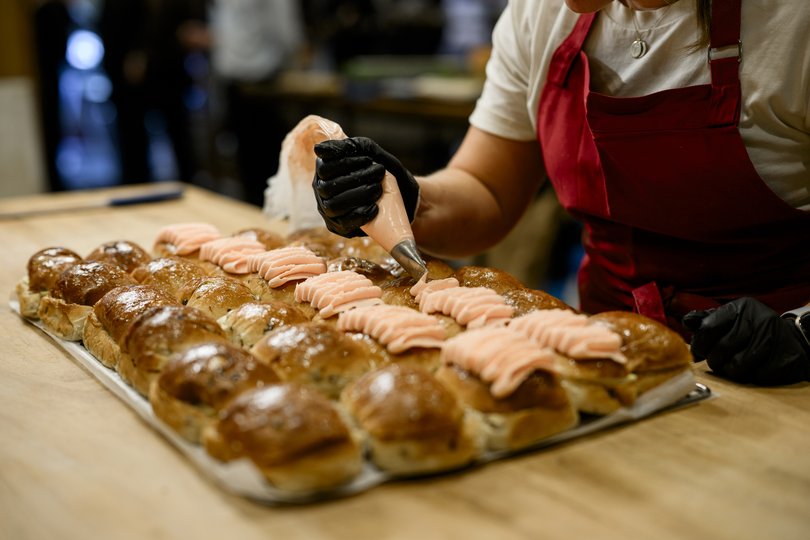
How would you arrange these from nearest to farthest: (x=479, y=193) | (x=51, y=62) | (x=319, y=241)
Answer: (x=319, y=241) → (x=479, y=193) → (x=51, y=62)

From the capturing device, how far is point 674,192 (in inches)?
80.3

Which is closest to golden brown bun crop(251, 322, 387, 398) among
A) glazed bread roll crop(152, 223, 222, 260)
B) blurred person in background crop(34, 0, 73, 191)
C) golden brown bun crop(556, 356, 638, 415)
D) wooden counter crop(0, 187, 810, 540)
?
wooden counter crop(0, 187, 810, 540)

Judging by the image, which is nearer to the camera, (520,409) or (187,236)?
(520,409)

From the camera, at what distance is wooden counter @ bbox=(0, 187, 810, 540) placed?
1.23 metres

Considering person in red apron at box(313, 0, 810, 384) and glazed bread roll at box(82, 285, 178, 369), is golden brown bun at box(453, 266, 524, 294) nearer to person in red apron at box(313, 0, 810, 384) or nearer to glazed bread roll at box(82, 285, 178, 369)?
person in red apron at box(313, 0, 810, 384)

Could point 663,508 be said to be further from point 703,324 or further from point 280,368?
point 280,368

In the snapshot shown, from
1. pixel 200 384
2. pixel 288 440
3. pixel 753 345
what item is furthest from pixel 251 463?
pixel 753 345

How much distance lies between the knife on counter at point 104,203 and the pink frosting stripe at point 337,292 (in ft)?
5.99

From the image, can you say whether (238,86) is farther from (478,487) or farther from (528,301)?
(478,487)

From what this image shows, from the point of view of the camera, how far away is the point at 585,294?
2.53 m

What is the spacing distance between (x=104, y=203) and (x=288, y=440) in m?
2.56

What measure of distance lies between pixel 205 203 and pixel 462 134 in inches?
116

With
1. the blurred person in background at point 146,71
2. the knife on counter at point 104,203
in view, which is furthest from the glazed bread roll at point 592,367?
the blurred person in background at point 146,71

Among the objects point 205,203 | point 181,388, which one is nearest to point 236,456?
point 181,388
